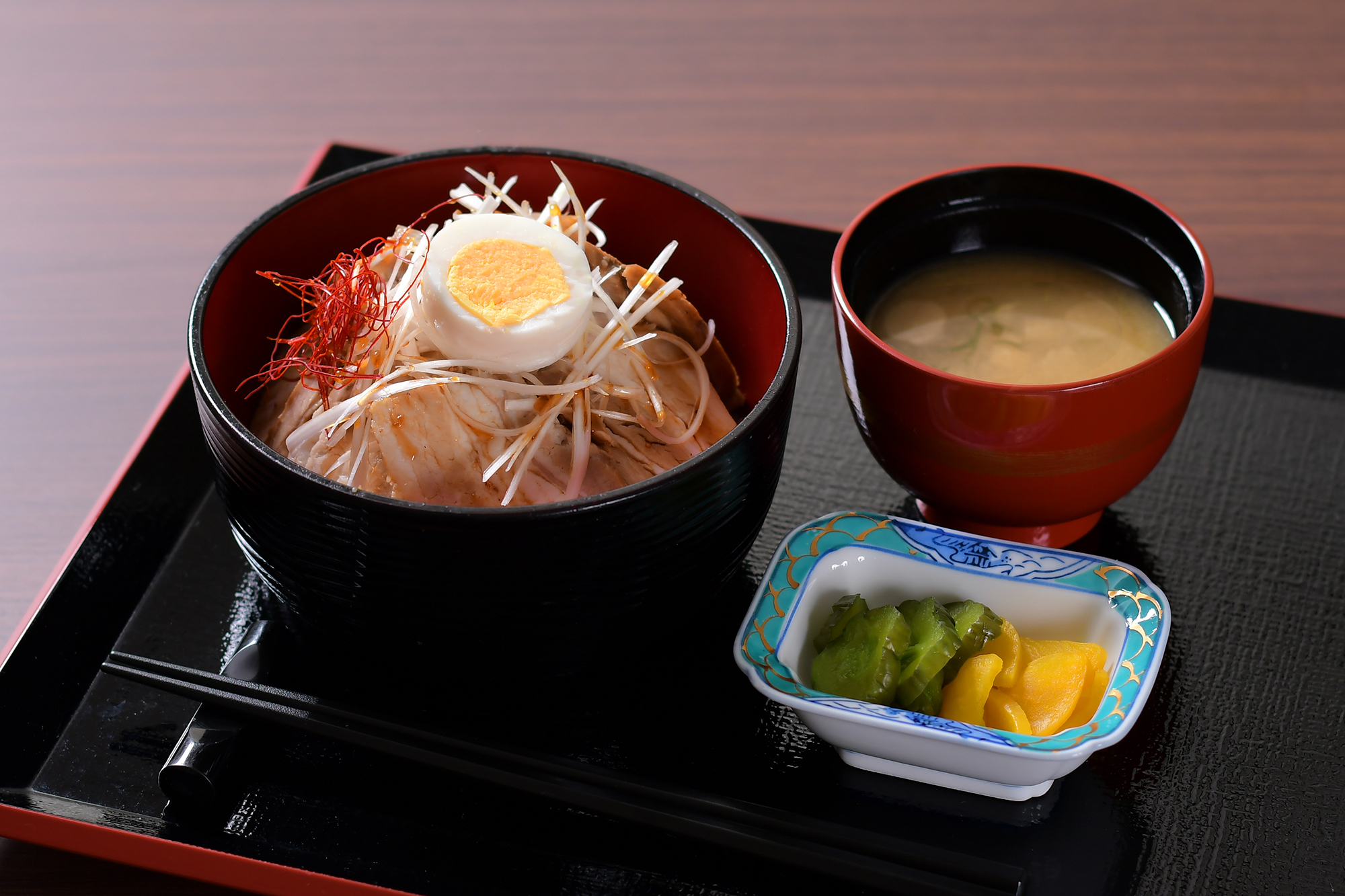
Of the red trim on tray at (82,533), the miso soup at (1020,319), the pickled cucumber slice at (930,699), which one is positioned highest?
the miso soup at (1020,319)

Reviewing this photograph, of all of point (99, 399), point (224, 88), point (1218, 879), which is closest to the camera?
point (1218, 879)

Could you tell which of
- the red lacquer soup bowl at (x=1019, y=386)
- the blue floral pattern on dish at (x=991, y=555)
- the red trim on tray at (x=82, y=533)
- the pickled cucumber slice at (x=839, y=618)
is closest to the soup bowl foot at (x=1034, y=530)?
the red lacquer soup bowl at (x=1019, y=386)

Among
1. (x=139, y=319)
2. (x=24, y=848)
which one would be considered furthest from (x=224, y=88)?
(x=24, y=848)

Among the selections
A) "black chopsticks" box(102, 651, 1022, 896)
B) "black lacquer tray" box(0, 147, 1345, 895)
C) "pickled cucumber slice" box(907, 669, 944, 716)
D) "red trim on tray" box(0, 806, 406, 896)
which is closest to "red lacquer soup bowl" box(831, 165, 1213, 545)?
"black lacquer tray" box(0, 147, 1345, 895)

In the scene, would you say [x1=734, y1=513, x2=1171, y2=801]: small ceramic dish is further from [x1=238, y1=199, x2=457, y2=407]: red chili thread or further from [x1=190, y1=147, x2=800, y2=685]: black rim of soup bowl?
[x1=238, y1=199, x2=457, y2=407]: red chili thread

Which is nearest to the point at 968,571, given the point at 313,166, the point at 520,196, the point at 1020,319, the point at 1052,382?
the point at 1052,382

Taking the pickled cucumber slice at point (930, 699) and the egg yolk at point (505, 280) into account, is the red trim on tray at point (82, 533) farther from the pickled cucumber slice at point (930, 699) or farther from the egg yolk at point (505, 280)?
the pickled cucumber slice at point (930, 699)

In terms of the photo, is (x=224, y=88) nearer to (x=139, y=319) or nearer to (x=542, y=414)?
(x=139, y=319)
